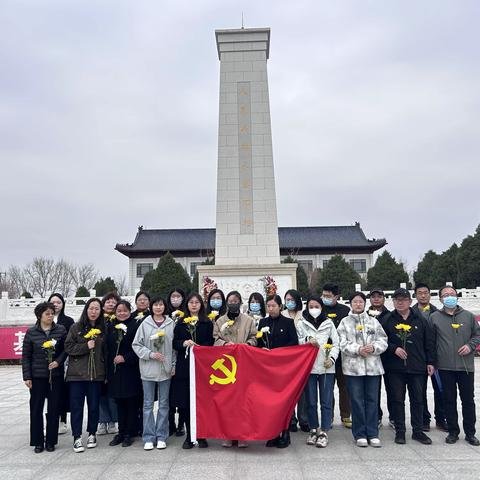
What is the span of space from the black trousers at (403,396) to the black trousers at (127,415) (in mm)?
2272

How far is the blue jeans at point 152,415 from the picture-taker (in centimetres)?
370

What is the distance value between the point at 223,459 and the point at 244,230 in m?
8.00

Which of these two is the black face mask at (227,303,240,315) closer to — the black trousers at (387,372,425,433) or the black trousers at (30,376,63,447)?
the black trousers at (387,372,425,433)

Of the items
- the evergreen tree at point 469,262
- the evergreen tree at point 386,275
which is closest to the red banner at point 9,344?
the evergreen tree at point 386,275

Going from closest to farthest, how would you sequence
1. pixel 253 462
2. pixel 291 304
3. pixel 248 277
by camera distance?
pixel 253 462, pixel 291 304, pixel 248 277

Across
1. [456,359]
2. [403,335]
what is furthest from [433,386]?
[403,335]

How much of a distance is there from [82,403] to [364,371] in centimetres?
247

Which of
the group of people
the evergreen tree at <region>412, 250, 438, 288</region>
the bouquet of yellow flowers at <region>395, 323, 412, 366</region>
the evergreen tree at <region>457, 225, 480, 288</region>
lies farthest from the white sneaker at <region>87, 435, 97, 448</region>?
the evergreen tree at <region>412, 250, 438, 288</region>

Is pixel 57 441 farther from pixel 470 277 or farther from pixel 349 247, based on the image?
pixel 349 247

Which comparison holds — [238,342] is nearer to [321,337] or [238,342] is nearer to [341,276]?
[321,337]

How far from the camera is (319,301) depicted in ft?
13.0

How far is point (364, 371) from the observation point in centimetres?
369

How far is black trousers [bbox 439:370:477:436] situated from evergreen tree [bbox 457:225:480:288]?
1597cm

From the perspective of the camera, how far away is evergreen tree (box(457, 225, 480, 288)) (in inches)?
707
